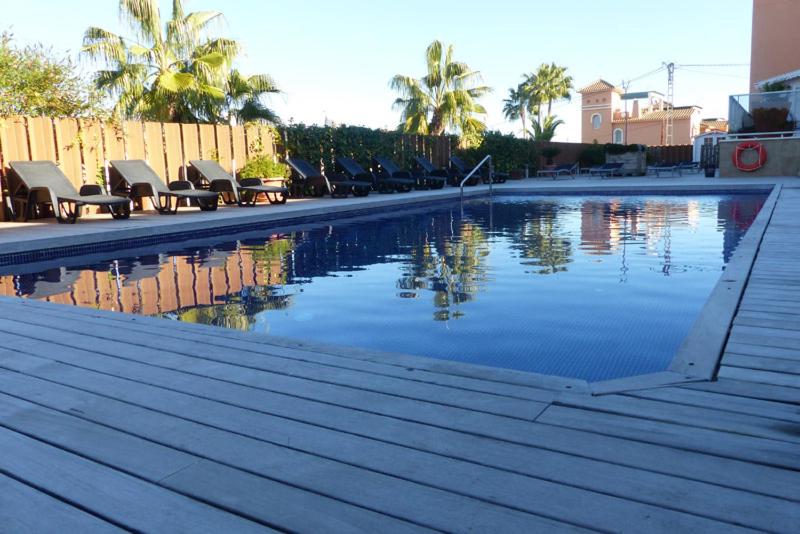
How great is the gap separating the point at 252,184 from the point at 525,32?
30206 millimetres

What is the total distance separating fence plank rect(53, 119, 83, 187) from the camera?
10320 mm

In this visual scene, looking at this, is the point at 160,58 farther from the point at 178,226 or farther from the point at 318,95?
the point at 318,95

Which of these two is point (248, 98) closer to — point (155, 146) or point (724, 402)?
point (155, 146)

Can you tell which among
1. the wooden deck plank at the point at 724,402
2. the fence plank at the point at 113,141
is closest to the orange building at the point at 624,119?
the fence plank at the point at 113,141

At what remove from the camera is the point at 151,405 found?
84.8 inches

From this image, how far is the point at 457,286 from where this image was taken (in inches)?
207

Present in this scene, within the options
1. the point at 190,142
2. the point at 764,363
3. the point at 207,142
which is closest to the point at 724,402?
the point at 764,363

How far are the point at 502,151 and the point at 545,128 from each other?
21.1 meters

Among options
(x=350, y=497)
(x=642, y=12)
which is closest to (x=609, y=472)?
(x=350, y=497)

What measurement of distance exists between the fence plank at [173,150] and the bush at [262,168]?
56.1 inches

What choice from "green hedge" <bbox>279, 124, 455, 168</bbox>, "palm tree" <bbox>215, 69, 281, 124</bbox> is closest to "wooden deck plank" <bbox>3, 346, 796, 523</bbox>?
"green hedge" <bbox>279, 124, 455, 168</bbox>

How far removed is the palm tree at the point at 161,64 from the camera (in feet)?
53.6

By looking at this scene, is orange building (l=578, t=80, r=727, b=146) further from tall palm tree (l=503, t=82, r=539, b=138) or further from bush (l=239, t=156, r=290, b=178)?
bush (l=239, t=156, r=290, b=178)

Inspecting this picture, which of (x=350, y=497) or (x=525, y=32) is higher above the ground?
(x=525, y=32)
